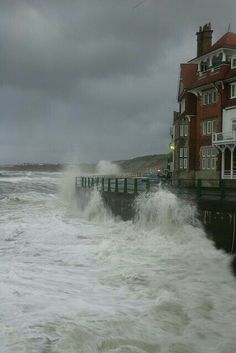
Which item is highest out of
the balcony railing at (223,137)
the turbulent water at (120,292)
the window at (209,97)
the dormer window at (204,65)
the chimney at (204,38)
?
the chimney at (204,38)

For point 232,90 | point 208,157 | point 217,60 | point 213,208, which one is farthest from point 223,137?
→ point 213,208

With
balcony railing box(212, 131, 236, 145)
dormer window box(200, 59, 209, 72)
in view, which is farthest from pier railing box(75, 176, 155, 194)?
dormer window box(200, 59, 209, 72)

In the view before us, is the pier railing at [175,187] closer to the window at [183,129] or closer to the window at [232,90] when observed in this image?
the window at [232,90]

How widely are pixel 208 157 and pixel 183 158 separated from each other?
408cm

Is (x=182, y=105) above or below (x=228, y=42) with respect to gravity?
below

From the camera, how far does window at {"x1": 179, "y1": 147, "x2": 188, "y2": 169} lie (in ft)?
125

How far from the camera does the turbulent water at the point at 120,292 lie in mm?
7617

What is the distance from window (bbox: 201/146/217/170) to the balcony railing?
1370 millimetres

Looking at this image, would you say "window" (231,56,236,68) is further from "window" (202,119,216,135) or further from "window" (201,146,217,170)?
"window" (201,146,217,170)

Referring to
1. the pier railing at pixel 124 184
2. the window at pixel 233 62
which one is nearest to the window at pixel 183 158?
the pier railing at pixel 124 184

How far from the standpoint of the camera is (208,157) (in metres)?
34.8

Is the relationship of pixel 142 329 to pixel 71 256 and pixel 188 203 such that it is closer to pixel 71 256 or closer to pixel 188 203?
pixel 71 256

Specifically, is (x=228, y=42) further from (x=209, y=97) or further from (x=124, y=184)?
(x=124, y=184)

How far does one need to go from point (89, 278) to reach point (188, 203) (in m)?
7.84
